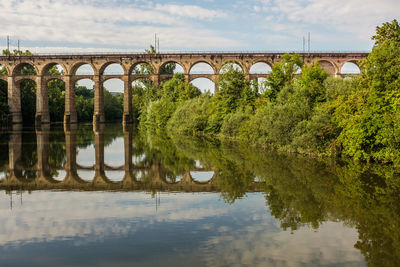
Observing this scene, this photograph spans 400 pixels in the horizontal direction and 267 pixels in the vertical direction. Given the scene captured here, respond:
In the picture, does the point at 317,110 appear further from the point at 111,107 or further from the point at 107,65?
the point at 111,107

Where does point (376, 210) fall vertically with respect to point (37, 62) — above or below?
below

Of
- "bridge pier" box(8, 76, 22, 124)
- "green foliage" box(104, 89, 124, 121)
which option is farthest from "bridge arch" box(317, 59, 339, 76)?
"green foliage" box(104, 89, 124, 121)

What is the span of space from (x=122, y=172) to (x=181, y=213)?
20.9 ft

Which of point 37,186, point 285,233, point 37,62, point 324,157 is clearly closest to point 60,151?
point 37,186

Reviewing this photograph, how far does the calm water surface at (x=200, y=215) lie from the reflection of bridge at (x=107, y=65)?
1610 inches

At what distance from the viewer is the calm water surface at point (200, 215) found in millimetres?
6391

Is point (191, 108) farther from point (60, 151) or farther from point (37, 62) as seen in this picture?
point (37, 62)

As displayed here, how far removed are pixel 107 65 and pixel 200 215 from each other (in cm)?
5398

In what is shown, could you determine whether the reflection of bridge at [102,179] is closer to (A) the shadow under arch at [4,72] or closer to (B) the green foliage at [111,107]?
(A) the shadow under arch at [4,72]

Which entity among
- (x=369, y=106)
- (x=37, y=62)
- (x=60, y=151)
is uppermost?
(x=37, y=62)

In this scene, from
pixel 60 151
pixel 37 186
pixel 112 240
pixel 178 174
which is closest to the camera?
pixel 112 240

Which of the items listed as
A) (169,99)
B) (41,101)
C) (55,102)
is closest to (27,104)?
(55,102)

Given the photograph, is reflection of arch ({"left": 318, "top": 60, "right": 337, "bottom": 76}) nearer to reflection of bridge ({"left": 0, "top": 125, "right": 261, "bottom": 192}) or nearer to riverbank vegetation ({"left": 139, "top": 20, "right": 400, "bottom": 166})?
riverbank vegetation ({"left": 139, "top": 20, "right": 400, "bottom": 166})

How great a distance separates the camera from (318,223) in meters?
8.06
